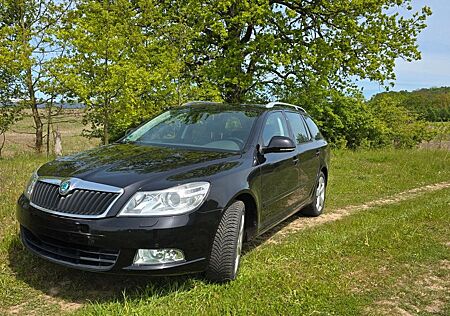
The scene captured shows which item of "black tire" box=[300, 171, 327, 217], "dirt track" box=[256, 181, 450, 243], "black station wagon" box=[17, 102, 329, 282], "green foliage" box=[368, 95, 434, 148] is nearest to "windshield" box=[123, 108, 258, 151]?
"black station wagon" box=[17, 102, 329, 282]

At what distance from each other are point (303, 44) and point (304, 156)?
1216cm

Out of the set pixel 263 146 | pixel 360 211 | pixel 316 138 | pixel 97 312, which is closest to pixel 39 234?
pixel 97 312

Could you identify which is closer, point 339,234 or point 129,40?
point 339,234

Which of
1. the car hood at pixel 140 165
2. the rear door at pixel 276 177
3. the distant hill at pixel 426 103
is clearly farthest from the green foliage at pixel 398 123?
the car hood at pixel 140 165

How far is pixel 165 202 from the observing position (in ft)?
10.6

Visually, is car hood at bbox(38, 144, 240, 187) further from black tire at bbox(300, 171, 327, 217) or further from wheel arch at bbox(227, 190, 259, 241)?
black tire at bbox(300, 171, 327, 217)

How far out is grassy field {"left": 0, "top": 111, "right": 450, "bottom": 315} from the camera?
325 centimetres

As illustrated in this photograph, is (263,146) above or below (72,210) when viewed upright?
above

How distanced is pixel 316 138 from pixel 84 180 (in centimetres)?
406

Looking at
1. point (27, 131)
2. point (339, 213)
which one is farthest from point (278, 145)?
point (27, 131)

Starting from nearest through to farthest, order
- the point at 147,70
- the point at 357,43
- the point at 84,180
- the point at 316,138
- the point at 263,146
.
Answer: the point at 84,180 < the point at 263,146 < the point at 316,138 < the point at 147,70 < the point at 357,43

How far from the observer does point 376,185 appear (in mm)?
9055

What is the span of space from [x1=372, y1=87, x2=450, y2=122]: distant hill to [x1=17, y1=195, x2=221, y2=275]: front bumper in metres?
20.4

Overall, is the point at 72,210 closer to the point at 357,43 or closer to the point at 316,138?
the point at 316,138
